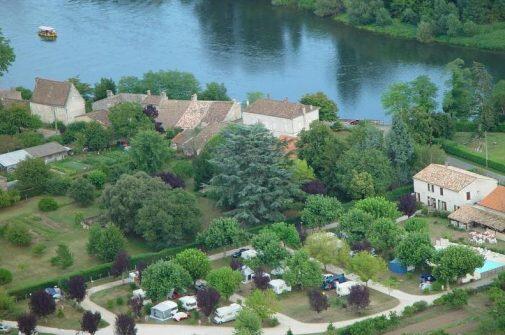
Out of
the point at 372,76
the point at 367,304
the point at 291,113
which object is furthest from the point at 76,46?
the point at 367,304

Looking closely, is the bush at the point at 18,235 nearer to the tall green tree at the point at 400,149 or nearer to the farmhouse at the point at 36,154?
the farmhouse at the point at 36,154

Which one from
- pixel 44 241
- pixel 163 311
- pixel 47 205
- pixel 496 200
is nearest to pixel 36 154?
pixel 47 205

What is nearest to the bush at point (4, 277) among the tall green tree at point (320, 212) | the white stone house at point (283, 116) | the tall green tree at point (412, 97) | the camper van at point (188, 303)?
the camper van at point (188, 303)

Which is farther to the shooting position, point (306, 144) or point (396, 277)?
point (306, 144)

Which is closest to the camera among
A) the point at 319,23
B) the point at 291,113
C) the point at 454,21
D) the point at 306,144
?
the point at 306,144

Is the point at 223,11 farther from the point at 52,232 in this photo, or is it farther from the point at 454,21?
the point at 52,232

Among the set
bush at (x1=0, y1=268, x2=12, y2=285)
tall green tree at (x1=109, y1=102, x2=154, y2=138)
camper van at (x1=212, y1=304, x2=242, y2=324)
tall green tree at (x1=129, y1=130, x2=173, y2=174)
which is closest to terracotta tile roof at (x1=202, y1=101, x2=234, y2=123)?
tall green tree at (x1=109, y1=102, x2=154, y2=138)
